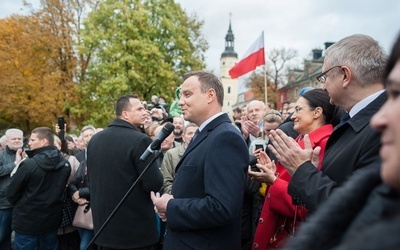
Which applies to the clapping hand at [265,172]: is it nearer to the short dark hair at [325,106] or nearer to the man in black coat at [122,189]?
the short dark hair at [325,106]

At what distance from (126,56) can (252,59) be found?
13.9 metres

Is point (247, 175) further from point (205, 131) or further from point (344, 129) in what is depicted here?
point (344, 129)

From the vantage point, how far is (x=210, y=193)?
2.58 m

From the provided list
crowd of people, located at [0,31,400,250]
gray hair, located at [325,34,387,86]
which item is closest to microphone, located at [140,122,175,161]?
crowd of people, located at [0,31,400,250]

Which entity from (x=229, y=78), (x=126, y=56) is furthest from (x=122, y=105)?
(x=229, y=78)

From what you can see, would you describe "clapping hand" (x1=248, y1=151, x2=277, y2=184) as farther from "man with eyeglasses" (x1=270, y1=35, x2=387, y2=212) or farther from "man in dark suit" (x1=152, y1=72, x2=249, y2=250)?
"man with eyeglasses" (x1=270, y1=35, x2=387, y2=212)

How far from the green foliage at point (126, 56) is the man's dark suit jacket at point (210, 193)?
19.9 m

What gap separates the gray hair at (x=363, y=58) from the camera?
2326 millimetres

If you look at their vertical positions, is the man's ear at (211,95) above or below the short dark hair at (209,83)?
below

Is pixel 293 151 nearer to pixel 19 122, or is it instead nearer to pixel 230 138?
pixel 230 138

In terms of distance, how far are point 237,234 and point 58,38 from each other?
23.0 meters

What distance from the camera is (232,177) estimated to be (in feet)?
8.61

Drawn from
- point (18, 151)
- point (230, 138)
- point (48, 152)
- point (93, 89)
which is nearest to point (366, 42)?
point (230, 138)

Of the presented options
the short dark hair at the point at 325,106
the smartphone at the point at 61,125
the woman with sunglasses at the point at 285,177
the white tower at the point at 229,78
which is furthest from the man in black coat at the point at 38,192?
the white tower at the point at 229,78
